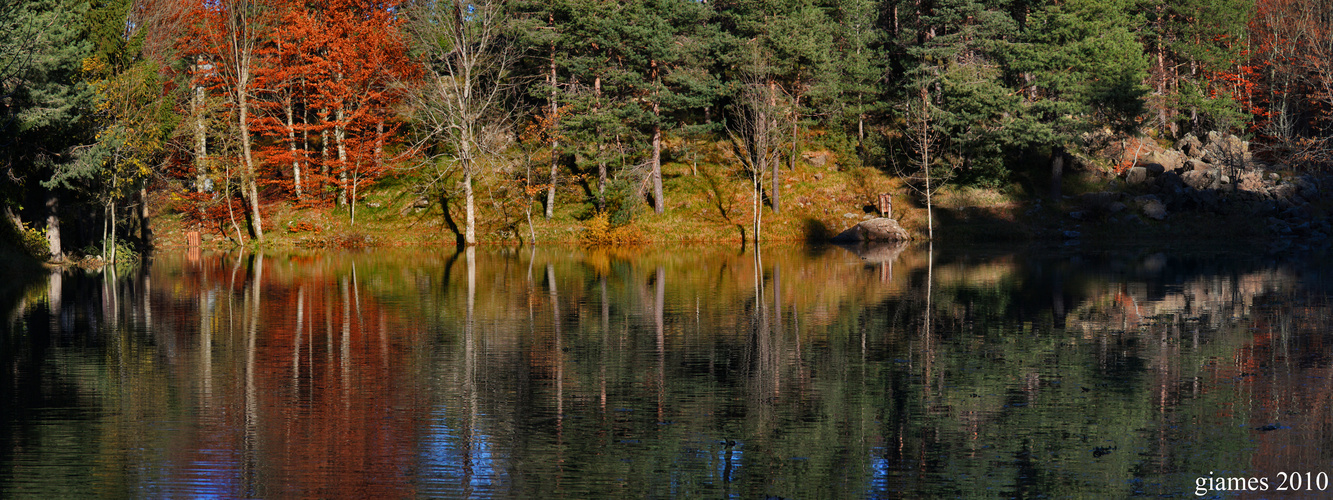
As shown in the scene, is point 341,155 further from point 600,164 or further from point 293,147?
point 600,164

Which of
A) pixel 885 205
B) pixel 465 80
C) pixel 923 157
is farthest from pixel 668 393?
pixel 885 205

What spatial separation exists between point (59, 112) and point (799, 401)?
29.7m

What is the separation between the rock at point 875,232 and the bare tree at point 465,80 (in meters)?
19.2

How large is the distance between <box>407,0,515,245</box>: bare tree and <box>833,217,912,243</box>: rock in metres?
19.2

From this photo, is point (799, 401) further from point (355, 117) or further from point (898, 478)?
point (355, 117)

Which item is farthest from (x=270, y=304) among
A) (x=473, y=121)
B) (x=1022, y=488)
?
(x=473, y=121)

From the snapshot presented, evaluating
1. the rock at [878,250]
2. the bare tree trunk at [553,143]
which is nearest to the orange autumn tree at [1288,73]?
the rock at [878,250]

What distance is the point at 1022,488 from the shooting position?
870 centimetres

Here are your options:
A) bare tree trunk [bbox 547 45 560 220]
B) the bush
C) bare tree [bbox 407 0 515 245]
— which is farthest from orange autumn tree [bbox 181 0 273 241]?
bare tree trunk [bbox 547 45 560 220]

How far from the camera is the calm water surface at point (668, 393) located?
9211 mm

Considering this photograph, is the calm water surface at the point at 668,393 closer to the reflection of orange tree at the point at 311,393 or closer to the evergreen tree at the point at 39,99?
the reflection of orange tree at the point at 311,393

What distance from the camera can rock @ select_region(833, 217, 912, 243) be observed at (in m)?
51.7

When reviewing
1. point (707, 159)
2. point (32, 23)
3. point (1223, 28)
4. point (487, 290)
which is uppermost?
point (1223, 28)

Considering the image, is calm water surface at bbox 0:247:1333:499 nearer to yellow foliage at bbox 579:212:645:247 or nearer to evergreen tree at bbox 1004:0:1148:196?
yellow foliage at bbox 579:212:645:247
